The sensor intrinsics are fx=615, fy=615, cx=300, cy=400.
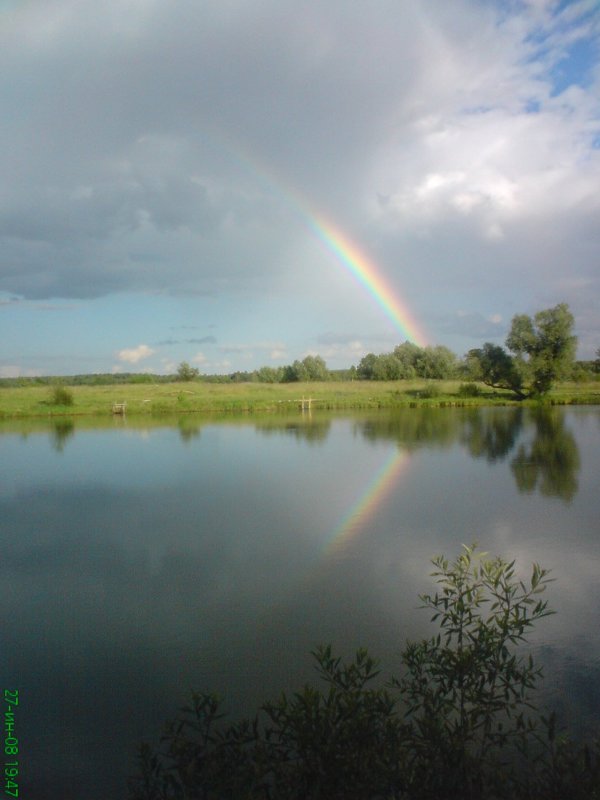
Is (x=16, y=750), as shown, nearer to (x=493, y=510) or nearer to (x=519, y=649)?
(x=519, y=649)

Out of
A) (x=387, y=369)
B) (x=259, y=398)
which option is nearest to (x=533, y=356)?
(x=259, y=398)

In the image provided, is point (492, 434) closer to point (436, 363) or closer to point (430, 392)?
point (430, 392)

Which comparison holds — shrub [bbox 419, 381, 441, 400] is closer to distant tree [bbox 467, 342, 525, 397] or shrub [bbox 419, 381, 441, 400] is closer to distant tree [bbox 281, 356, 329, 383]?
distant tree [bbox 467, 342, 525, 397]

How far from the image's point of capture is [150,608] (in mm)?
6383

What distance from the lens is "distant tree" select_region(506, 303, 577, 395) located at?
133ft

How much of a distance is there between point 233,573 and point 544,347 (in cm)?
3865

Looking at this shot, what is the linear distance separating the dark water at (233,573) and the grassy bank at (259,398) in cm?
2142

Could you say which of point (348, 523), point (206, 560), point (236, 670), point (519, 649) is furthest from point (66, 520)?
point (519, 649)

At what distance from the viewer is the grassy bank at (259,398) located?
38.6 meters

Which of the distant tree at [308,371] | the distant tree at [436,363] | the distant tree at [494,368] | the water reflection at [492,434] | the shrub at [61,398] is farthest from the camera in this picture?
the distant tree at [308,371]

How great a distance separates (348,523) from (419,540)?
1.52m

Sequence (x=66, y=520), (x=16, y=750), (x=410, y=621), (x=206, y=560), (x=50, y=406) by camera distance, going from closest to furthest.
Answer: (x=16, y=750)
(x=410, y=621)
(x=206, y=560)
(x=66, y=520)
(x=50, y=406)

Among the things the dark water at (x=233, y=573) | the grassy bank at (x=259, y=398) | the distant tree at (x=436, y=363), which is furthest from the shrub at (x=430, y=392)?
the dark water at (x=233, y=573)

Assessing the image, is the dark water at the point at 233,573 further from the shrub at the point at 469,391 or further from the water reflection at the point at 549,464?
the shrub at the point at 469,391
